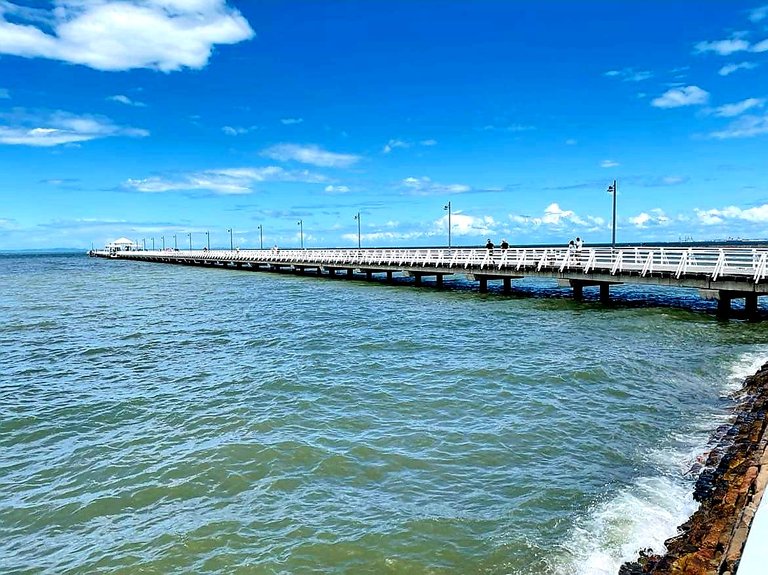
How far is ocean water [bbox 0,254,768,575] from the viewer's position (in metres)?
5.85

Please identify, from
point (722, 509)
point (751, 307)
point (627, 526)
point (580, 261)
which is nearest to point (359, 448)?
point (627, 526)

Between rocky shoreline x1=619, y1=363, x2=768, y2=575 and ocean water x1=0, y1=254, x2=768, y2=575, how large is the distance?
0.23m

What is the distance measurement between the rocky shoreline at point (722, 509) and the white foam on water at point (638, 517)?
5.5 inches

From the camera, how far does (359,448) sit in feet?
27.5

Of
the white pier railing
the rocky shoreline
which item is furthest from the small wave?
the white pier railing

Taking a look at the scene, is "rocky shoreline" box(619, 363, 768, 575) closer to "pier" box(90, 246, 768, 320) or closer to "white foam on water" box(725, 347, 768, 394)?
"white foam on water" box(725, 347, 768, 394)

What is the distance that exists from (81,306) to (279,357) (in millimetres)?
19207

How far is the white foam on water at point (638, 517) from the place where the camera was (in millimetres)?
5402

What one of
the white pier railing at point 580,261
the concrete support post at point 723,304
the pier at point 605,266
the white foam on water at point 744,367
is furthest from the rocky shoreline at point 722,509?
the white pier railing at point 580,261

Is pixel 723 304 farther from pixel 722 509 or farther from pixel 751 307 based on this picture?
pixel 722 509

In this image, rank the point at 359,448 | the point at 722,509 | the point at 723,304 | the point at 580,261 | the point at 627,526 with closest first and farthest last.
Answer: the point at 722,509, the point at 627,526, the point at 359,448, the point at 723,304, the point at 580,261

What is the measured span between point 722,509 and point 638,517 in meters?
0.87

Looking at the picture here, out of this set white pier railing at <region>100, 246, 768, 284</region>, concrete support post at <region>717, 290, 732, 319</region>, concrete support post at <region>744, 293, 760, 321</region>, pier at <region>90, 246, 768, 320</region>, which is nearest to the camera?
concrete support post at <region>744, 293, 760, 321</region>

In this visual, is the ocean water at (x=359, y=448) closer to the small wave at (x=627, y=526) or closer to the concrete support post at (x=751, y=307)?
the small wave at (x=627, y=526)
